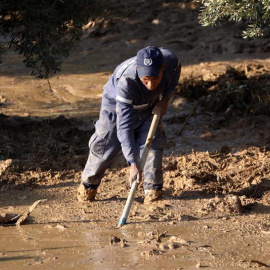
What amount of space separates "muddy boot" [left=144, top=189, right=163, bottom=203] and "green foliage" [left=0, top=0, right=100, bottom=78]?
2.38m

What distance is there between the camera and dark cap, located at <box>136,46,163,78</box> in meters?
5.57

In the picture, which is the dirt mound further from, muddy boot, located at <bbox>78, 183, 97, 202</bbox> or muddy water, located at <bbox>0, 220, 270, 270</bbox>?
muddy water, located at <bbox>0, 220, 270, 270</bbox>

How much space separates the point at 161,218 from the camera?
6.35 meters

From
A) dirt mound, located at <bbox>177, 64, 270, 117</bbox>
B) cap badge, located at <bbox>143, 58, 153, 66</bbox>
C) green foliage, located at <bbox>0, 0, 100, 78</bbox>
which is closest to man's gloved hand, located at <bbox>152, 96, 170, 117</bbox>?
cap badge, located at <bbox>143, 58, 153, 66</bbox>

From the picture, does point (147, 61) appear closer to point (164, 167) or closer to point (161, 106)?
point (161, 106)

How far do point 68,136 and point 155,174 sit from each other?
2523 mm

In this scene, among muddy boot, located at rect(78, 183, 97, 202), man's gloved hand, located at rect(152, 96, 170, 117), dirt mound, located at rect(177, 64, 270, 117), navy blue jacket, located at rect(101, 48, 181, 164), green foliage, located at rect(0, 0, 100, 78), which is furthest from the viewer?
dirt mound, located at rect(177, 64, 270, 117)

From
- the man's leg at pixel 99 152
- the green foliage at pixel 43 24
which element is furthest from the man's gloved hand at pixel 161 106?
the green foliage at pixel 43 24

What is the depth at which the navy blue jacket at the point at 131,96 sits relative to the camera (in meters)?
5.79

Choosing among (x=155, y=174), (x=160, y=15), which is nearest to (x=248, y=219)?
(x=155, y=174)

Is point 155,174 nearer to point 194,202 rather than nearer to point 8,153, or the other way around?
point 194,202

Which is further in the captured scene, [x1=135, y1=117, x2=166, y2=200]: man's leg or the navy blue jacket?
[x1=135, y1=117, x2=166, y2=200]: man's leg

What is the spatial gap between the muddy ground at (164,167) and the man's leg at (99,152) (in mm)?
185

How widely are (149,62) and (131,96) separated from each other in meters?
0.43
